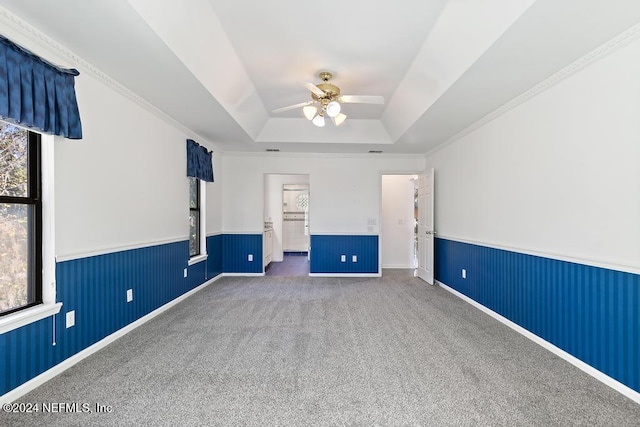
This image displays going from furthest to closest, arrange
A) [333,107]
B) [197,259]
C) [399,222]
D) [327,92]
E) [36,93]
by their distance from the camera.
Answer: [399,222]
[197,259]
[327,92]
[333,107]
[36,93]

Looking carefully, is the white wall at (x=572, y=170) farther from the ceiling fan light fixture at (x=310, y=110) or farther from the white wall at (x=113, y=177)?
the white wall at (x=113, y=177)

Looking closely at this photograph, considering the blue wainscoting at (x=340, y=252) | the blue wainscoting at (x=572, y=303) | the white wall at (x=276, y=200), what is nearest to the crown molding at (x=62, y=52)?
the blue wainscoting at (x=340, y=252)

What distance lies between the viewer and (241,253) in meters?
6.01

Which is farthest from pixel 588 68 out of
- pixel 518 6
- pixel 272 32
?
pixel 272 32

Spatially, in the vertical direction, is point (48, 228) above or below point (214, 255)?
above

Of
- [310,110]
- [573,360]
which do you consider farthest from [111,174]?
[573,360]

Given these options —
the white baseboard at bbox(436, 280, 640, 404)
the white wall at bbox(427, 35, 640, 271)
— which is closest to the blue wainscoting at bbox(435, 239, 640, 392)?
the white baseboard at bbox(436, 280, 640, 404)

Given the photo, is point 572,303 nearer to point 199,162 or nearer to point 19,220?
point 19,220

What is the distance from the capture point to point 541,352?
2693 mm

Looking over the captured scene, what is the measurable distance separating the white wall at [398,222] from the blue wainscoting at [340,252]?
1065 millimetres

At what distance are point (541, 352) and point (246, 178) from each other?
5.12 meters

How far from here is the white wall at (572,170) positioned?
82.7 inches

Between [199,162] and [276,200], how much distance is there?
3.82 meters

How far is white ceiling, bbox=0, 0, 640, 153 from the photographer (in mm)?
1953
